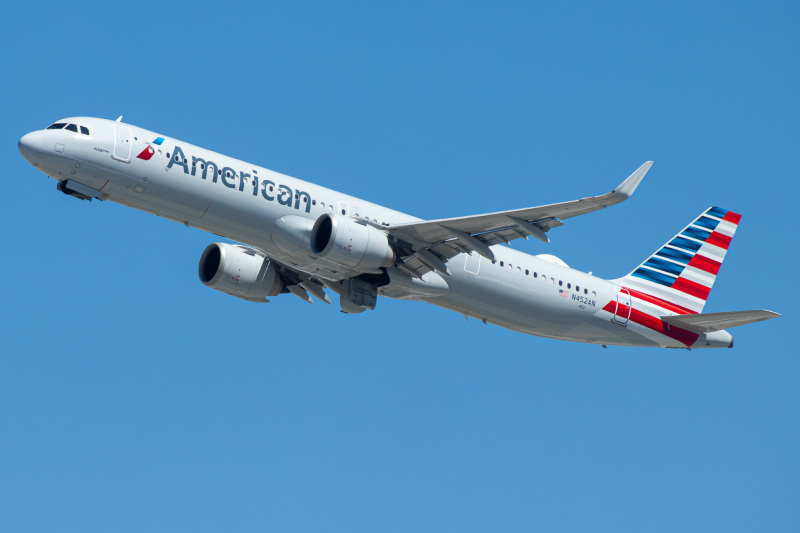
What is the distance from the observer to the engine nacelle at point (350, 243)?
34625mm

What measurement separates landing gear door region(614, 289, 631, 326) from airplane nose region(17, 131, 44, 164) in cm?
2343

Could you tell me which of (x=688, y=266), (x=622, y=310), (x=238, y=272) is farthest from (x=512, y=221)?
(x=688, y=266)

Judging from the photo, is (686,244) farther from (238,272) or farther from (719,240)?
(238,272)

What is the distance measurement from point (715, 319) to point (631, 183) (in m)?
12.2

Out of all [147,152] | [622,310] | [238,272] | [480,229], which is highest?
[622,310]

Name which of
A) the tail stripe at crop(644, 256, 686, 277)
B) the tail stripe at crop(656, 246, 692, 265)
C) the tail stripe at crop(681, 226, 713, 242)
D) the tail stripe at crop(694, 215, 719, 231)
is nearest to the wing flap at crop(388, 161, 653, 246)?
the tail stripe at crop(644, 256, 686, 277)

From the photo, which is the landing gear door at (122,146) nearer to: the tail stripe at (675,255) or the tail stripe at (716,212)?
→ the tail stripe at (675,255)

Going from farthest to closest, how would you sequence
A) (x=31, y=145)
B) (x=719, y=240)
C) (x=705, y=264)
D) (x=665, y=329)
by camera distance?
(x=719, y=240)
(x=705, y=264)
(x=665, y=329)
(x=31, y=145)

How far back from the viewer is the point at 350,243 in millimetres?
34781

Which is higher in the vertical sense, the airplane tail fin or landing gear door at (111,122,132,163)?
the airplane tail fin

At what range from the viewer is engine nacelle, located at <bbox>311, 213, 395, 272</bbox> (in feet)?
114

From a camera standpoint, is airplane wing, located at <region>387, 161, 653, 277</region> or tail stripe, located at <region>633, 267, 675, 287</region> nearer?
airplane wing, located at <region>387, 161, 653, 277</region>

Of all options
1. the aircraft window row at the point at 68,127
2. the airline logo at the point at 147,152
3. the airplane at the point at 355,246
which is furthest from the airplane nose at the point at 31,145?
the airline logo at the point at 147,152

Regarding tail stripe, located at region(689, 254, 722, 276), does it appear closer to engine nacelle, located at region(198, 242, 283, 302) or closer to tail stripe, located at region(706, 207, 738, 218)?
tail stripe, located at region(706, 207, 738, 218)
